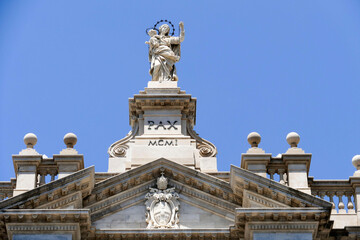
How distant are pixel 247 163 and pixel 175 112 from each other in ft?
12.0

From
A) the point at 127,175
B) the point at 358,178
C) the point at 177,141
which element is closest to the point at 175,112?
the point at 177,141

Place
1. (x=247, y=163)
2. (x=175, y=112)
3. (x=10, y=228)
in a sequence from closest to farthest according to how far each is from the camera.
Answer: (x=10, y=228) → (x=247, y=163) → (x=175, y=112)

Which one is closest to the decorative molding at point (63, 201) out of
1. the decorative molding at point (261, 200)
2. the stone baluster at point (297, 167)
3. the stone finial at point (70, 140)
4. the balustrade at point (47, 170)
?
the balustrade at point (47, 170)

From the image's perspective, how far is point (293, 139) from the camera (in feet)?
126

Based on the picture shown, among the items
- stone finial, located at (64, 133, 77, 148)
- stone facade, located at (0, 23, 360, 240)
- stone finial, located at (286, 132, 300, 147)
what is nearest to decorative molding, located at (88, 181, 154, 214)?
stone facade, located at (0, 23, 360, 240)

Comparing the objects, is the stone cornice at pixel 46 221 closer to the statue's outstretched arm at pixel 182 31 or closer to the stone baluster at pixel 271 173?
the stone baluster at pixel 271 173

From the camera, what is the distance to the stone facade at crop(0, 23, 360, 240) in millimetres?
35281

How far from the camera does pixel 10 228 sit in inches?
1385

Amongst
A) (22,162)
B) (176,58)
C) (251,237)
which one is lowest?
(251,237)

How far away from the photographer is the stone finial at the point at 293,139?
3828cm

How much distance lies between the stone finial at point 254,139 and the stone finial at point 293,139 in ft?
3.12

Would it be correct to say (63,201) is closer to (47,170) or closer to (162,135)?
(47,170)

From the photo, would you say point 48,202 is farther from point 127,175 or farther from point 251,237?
point 251,237

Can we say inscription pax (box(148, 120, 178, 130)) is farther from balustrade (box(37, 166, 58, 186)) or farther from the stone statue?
balustrade (box(37, 166, 58, 186))
